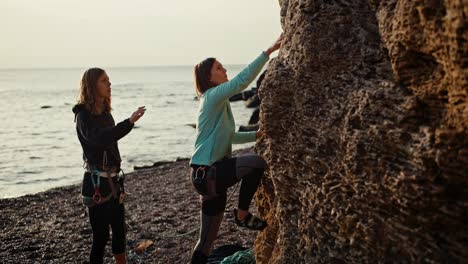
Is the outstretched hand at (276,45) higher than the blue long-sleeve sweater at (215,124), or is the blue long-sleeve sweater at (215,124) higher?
the outstretched hand at (276,45)

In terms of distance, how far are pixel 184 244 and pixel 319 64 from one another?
5846 mm

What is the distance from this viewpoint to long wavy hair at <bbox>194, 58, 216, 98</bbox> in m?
5.39

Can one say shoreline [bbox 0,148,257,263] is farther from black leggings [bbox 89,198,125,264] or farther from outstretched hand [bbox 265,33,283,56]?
outstretched hand [bbox 265,33,283,56]

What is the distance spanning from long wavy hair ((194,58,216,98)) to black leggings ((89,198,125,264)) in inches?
73.9

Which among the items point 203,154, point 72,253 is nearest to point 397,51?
point 203,154

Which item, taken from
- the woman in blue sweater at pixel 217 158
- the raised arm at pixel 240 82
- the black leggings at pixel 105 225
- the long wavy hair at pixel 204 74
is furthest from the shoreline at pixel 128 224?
the raised arm at pixel 240 82

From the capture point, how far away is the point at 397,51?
12.0 feet

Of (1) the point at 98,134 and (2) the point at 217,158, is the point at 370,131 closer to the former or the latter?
(2) the point at 217,158

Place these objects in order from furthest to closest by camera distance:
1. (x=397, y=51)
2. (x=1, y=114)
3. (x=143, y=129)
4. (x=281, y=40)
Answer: (x=1, y=114) < (x=143, y=129) < (x=281, y=40) < (x=397, y=51)

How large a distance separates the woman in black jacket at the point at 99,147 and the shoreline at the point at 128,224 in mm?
2653

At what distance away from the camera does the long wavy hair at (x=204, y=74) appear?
5.39 meters

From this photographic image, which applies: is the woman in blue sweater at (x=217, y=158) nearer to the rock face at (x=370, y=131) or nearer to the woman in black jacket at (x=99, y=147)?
the rock face at (x=370, y=131)

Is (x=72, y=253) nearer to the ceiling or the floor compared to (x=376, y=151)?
nearer to the floor

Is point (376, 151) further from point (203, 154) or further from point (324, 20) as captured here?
point (203, 154)
